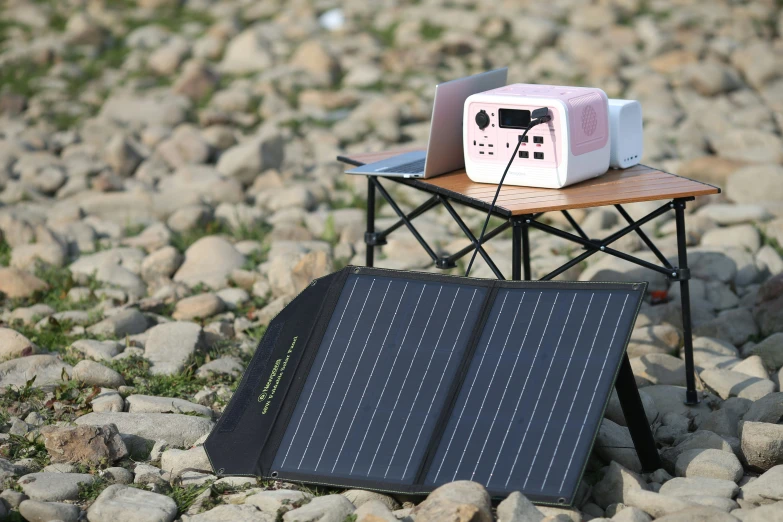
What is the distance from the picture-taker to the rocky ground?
444cm

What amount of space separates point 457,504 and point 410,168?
219cm

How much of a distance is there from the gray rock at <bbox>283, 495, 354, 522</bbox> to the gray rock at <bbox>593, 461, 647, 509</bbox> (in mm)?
1003

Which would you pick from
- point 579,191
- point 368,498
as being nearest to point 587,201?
point 579,191

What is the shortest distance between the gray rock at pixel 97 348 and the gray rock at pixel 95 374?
1.16 feet

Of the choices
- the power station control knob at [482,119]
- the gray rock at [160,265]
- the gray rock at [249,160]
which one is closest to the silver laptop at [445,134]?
the power station control knob at [482,119]

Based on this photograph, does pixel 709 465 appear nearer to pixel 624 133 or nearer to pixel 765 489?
pixel 765 489

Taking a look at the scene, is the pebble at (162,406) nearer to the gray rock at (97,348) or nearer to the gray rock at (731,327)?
the gray rock at (97,348)

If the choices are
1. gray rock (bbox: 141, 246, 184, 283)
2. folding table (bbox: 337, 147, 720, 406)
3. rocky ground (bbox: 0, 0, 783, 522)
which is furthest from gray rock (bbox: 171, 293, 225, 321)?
folding table (bbox: 337, 147, 720, 406)

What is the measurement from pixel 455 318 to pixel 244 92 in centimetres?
869

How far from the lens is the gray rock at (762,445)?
4457mm

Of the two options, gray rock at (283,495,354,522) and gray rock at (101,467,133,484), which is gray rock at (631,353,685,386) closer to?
gray rock at (283,495,354,522)

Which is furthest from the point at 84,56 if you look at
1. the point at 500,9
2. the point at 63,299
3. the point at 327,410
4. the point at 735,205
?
the point at 327,410

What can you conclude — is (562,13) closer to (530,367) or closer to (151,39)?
(151,39)

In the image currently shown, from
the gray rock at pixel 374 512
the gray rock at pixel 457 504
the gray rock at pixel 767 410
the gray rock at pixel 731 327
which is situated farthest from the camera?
the gray rock at pixel 731 327
